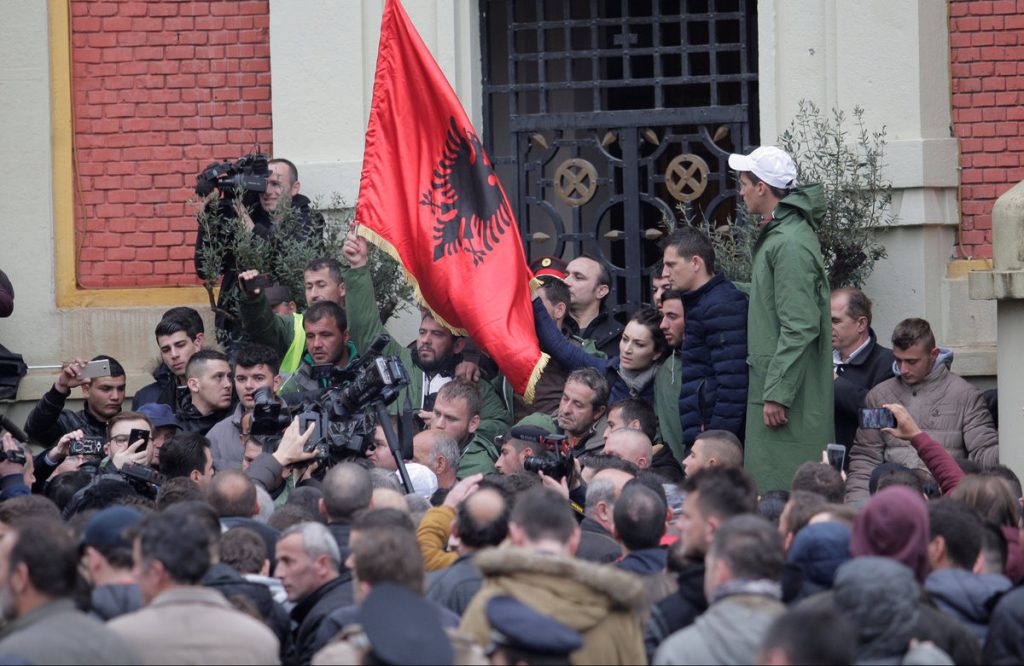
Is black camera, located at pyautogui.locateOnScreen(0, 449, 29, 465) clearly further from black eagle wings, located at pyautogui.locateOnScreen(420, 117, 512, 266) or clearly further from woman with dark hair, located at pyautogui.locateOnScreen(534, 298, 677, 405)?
woman with dark hair, located at pyautogui.locateOnScreen(534, 298, 677, 405)

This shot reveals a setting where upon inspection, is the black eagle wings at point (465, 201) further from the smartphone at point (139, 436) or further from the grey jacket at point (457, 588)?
the grey jacket at point (457, 588)

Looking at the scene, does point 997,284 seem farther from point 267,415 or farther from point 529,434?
point 267,415

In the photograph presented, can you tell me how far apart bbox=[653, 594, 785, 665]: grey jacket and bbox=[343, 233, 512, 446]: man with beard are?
4330 millimetres

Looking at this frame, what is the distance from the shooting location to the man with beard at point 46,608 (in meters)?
5.09

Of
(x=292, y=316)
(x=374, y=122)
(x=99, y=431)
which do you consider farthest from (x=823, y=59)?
(x=99, y=431)

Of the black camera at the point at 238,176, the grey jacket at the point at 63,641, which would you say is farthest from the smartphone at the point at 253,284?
the grey jacket at the point at 63,641

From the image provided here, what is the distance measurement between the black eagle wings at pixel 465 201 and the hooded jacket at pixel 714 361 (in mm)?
1587

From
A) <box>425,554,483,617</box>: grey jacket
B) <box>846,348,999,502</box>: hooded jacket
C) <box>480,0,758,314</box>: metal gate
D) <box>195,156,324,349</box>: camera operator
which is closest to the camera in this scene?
<box>425,554,483,617</box>: grey jacket

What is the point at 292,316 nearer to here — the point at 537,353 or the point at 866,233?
the point at 537,353

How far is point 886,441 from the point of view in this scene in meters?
9.09

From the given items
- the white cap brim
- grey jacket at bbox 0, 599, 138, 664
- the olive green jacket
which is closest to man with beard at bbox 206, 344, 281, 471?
the olive green jacket

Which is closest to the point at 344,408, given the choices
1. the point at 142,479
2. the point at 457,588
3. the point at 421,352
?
the point at 142,479

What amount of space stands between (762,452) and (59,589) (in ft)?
14.2

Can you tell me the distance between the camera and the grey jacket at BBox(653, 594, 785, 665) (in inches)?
205
